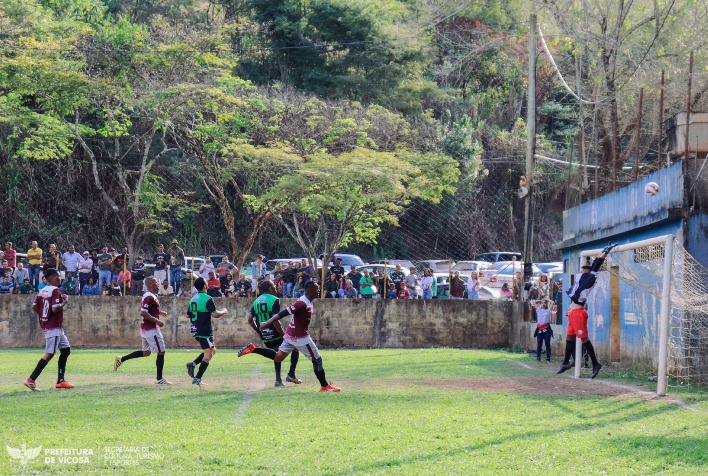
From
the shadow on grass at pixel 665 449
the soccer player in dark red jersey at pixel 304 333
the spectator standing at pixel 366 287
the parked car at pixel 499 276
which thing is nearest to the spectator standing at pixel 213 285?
the spectator standing at pixel 366 287

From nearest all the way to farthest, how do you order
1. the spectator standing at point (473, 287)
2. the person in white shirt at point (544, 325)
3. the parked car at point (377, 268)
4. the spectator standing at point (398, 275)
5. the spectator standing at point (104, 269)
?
the person in white shirt at point (544, 325) < the spectator standing at point (104, 269) < the spectator standing at point (473, 287) < the spectator standing at point (398, 275) < the parked car at point (377, 268)

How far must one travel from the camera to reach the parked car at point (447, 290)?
1364 inches

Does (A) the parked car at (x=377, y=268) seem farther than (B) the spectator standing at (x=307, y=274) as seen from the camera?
Yes

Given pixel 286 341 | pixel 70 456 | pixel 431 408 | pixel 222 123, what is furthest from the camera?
pixel 222 123

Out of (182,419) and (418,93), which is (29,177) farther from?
(182,419)

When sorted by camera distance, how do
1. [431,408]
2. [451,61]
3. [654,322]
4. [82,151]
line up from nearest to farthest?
[431,408]
[654,322]
[82,151]
[451,61]

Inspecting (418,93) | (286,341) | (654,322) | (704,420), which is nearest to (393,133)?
(418,93)

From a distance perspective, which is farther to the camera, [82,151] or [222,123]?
[82,151]

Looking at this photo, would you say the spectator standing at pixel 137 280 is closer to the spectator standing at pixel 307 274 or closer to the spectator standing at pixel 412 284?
the spectator standing at pixel 307 274

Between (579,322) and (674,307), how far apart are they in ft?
6.46

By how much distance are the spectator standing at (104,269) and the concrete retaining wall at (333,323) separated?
654 millimetres

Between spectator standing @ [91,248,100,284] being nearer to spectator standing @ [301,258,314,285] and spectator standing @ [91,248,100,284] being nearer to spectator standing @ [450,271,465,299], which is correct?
spectator standing @ [301,258,314,285]

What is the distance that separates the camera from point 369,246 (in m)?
46.2

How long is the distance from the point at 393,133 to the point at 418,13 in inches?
368
